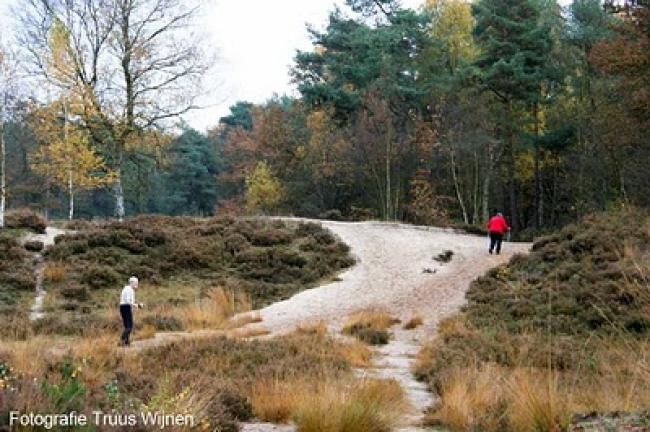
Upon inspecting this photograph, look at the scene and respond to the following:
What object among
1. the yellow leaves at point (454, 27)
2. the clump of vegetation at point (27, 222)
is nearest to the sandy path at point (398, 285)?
the clump of vegetation at point (27, 222)

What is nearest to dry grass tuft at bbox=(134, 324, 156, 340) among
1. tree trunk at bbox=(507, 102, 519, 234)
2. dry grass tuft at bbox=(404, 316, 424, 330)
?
dry grass tuft at bbox=(404, 316, 424, 330)

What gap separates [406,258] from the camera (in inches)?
845

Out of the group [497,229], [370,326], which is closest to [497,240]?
[497,229]

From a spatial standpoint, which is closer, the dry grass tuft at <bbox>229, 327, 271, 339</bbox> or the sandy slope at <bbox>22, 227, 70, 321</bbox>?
the dry grass tuft at <bbox>229, 327, 271, 339</bbox>

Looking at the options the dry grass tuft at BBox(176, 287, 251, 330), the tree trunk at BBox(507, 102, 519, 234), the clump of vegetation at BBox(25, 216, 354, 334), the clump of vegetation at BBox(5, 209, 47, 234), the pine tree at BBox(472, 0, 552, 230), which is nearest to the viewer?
the dry grass tuft at BBox(176, 287, 251, 330)

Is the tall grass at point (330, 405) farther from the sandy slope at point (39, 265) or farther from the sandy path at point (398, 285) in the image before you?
the sandy slope at point (39, 265)

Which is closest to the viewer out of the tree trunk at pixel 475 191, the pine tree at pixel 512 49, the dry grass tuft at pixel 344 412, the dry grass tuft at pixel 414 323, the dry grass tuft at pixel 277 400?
the dry grass tuft at pixel 344 412

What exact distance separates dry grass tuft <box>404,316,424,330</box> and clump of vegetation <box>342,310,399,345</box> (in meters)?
0.36

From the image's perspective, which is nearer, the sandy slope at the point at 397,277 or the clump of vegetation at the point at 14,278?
the clump of vegetation at the point at 14,278

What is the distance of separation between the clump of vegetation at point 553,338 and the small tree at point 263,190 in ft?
65.9

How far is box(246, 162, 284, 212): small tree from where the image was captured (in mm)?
38156

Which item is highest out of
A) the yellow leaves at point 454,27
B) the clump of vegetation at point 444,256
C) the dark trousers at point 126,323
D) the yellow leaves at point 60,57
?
the yellow leaves at point 454,27

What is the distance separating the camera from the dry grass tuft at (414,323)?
591 inches

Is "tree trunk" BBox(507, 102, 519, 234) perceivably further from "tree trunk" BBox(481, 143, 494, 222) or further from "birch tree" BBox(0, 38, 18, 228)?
"birch tree" BBox(0, 38, 18, 228)
